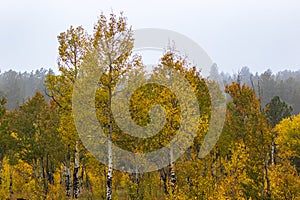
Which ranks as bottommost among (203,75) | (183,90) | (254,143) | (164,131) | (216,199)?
(216,199)

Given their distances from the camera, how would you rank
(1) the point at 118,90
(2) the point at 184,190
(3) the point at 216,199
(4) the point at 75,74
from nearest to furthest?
(3) the point at 216,199, (2) the point at 184,190, (1) the point at 118,90, (4) the point at 75,74

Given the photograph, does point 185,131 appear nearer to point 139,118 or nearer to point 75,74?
point 139,118

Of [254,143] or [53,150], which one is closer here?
[254,143]

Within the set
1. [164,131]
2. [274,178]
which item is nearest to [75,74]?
[164,131]

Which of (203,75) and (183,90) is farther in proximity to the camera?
(203,75)

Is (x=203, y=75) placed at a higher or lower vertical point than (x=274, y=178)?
higher

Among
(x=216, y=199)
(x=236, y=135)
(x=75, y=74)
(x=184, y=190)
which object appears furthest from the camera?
(x=236, y=135)

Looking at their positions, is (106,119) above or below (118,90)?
below

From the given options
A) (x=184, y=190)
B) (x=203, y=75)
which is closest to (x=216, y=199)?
(x=184, y=190)

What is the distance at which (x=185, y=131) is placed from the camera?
18656mm

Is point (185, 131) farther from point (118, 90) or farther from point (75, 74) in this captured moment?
point (75, 74)

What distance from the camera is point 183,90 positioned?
19.5 metres

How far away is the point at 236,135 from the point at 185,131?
6.66 meters

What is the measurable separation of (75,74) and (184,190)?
422 inches
